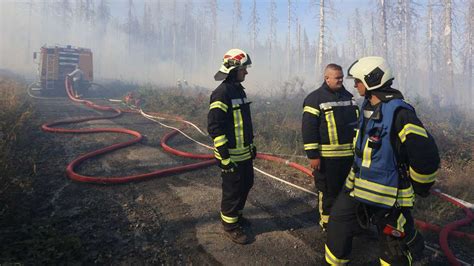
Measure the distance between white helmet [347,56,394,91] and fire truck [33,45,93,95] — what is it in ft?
62.8

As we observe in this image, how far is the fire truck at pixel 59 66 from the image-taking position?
1820 cm

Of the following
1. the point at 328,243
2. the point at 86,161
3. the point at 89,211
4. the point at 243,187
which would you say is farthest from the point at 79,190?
the point at 328,243

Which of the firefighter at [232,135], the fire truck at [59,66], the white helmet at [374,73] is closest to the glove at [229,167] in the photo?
the firefighter at [232,135]

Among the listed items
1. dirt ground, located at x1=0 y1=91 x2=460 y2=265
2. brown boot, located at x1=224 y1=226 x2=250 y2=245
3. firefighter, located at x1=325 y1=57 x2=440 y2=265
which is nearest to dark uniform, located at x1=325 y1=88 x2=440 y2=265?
firefighter, located at x1=325 y1=57 x2=440 y2=265

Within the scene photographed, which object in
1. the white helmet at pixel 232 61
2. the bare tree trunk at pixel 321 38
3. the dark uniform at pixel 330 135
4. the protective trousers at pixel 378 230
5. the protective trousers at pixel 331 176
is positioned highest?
the bare tree trunk at pixel 321 38

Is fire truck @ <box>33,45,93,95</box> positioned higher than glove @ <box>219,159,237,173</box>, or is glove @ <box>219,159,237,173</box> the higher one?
fire truck @ <box>33,45,93,95</box>

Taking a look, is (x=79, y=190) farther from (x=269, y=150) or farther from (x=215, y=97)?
(x=269, y=150)

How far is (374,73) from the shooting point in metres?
2.64

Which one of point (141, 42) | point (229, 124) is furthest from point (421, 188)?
point (141, 42)

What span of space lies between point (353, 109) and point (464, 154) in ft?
18.9

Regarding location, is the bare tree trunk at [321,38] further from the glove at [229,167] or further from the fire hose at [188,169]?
the glove at [229,167]

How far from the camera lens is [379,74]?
2.63 m

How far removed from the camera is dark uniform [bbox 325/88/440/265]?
7.78 feet

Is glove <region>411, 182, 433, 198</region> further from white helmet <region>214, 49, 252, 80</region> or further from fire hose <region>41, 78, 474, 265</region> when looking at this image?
white helmet <region>214, 49, 252, 80</region>
